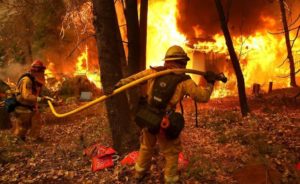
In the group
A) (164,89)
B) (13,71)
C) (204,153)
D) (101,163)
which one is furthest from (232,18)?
(164,89)

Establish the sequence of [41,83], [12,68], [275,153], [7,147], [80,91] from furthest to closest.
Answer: [12,68] < [80,91] < [41,83] < [7,147] < [275,153]

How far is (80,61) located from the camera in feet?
80.1

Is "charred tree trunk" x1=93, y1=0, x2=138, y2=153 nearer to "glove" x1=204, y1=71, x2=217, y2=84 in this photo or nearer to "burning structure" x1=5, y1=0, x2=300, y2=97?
"glove" x1=204, y1=71, x2=217, y2=84

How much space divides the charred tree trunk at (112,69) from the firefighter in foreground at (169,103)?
49.5 inches

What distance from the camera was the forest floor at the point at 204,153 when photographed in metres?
5.74

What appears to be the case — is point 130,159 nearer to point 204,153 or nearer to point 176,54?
point 204,153

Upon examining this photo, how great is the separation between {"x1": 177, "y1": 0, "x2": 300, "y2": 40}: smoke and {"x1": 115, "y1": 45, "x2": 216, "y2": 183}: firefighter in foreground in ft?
51.8

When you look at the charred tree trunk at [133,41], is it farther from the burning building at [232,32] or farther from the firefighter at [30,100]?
the burning building at [232,32]

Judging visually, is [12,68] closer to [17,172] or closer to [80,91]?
[80,91]

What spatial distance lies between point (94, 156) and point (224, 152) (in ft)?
8.22

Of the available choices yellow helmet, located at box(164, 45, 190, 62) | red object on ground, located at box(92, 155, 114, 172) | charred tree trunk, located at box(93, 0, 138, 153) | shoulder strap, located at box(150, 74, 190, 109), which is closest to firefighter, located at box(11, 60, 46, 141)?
charred tree trunk, located at box(93, 0, 138, 153)

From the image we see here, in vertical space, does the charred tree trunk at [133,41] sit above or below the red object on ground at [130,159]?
above

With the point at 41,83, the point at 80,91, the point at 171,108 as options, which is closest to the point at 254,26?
the point at 80,91

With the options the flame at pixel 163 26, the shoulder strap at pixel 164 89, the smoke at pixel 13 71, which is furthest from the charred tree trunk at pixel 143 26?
the smoke at pixel 13 71
